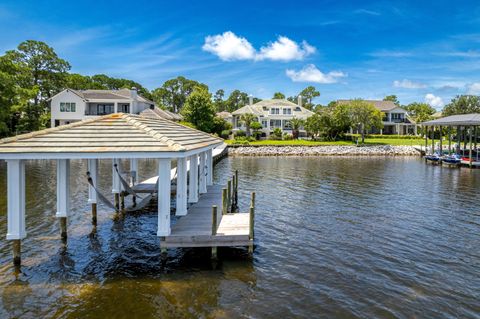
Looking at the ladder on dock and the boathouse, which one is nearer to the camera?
the boathouse

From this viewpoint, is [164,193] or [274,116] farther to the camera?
[274,116]

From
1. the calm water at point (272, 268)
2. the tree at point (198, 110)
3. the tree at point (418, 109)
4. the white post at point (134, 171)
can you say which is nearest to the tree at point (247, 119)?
the tree at point (198, 110)

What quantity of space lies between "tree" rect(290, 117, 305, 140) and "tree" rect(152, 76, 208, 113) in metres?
51.1

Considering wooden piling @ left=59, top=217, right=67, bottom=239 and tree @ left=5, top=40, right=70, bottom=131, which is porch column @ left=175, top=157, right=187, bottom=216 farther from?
tree @ left=5, top=40, right=70, bottom=131

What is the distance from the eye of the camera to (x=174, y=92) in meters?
119

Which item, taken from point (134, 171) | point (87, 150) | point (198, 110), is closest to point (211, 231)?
point (87, 150)

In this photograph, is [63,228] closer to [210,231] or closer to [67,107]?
[210,231]

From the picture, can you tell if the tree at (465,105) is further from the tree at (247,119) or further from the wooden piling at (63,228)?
the wooden piling at (63,228)

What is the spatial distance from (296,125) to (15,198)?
210 feet

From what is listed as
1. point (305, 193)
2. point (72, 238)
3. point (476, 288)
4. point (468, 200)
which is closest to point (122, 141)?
point (72, 238)

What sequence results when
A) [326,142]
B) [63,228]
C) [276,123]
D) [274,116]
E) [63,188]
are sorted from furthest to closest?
[276,123], [274,116], [326,142], [63,228], [63,188]

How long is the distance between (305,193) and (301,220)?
7.50m

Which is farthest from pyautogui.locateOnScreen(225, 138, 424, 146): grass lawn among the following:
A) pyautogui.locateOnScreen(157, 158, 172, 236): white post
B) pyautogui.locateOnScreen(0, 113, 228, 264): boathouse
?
pyautogui.locateOnScreen(157, 158, 172, 236): white post

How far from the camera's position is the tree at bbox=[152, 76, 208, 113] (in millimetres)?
117312
